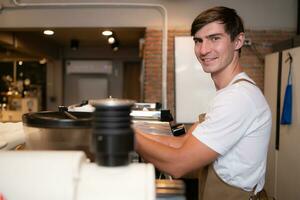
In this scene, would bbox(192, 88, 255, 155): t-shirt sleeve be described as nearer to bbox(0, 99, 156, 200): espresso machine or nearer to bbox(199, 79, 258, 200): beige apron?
bbox(199, 79, 258, 200): beige apron

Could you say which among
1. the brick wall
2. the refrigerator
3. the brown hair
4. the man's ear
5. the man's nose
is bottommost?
the refrigerator

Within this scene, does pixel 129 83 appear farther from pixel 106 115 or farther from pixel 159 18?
pixel 106 115

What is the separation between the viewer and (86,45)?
27.6ft

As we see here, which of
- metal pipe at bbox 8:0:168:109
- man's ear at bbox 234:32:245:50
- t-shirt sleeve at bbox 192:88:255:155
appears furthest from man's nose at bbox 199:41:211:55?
metal pipe at bbox 8:0:168:109

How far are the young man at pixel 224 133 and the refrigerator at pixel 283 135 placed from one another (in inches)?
94.9

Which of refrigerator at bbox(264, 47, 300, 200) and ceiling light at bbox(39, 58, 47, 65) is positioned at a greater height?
ceiling light at bbox(39, 58, 47, 65)

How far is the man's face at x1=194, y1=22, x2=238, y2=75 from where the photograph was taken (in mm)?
1227

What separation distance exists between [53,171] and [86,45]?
8.08m

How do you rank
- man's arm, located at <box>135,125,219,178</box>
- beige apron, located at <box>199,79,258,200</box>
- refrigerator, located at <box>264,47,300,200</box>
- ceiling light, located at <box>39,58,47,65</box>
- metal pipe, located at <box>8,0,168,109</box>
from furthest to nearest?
1. ceiling light, located at <box>39,58,47,65</box>
2. metal pipe, located at <box>8,0,168,109</box>
3. refrigerator, located at <box>264,47,300,200</box>
4. beige apron, located at <box>199,79,258,200</box>
5. man's arm, located at <box>135,125,219,178</box>

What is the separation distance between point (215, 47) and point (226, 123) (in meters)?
0.33

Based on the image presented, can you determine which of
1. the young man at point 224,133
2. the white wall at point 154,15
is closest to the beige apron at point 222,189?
the young man at point 224,133

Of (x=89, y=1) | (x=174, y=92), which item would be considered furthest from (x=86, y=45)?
(x=174, y=92)

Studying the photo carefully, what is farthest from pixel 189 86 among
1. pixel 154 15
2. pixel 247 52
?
pixel 154 15

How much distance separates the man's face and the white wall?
11.6ft
